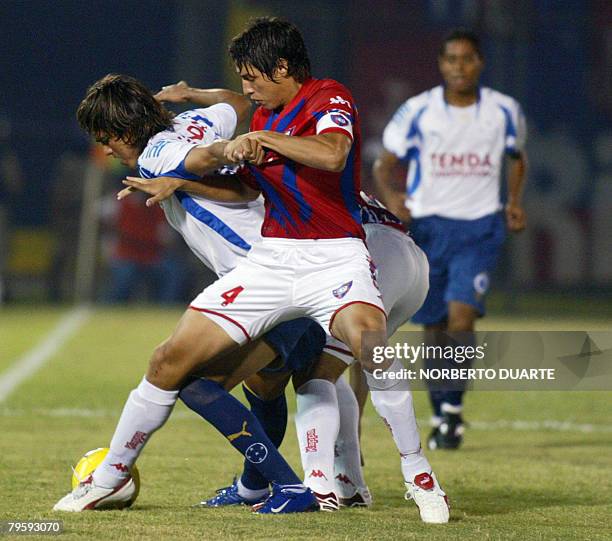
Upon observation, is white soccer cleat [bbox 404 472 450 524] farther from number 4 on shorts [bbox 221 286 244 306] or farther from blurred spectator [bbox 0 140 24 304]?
blurred spectator [bbox 0 140 24 304]

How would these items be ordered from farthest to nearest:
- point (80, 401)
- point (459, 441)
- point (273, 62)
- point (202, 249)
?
point (80, 401) → point (459, 441) → point (202, 249) → point (273, 62)

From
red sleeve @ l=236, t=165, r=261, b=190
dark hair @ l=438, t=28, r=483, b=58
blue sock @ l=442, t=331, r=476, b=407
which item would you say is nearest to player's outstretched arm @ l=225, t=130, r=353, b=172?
red sleeve @ l=236, t=165, r=261, b=190

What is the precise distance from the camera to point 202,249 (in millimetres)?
5809

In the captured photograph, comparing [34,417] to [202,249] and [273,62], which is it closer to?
[202,249]

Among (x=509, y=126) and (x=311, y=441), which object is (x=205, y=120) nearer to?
(x=311, y=441)

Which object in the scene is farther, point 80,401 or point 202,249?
point 80,401

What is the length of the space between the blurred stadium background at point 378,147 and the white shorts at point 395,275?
1392 cm

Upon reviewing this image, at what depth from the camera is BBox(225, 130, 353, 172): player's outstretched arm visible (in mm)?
5078

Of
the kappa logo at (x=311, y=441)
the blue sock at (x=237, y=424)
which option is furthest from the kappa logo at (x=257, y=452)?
the kappa logo at (x=311, y=441)

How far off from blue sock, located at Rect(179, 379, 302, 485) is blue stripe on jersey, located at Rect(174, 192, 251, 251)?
60 centimetres

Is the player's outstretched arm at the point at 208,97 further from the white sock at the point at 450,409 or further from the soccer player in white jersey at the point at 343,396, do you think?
the white sock at the point at 450,409

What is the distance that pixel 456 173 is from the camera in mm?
8602

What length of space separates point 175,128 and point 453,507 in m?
1.92

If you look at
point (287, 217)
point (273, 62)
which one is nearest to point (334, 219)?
point (287, 217)
